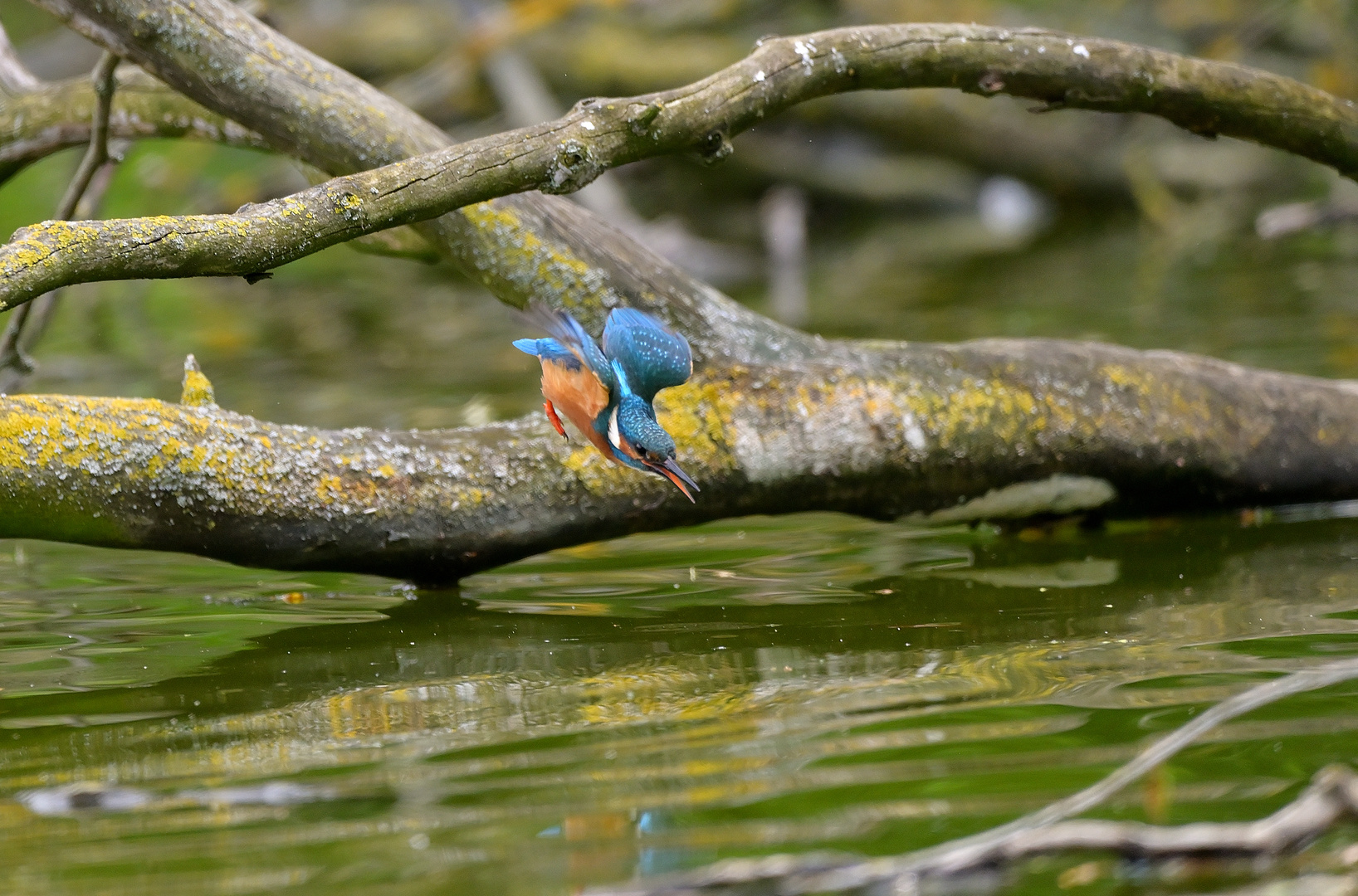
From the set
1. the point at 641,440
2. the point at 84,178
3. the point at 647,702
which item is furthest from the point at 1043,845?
the point at 84,178

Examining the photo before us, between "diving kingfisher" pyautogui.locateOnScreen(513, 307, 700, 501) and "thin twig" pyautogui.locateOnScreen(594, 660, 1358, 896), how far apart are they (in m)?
1.22

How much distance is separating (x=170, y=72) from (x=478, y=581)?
64.9 inches

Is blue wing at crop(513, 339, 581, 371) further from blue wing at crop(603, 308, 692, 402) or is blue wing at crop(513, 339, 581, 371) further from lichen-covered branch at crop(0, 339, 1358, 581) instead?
lichen-covered branch at crop(0, 339, 1358, 581)

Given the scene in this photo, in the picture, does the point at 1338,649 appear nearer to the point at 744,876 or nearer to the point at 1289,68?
the point at 744,876

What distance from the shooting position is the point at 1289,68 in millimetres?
13969

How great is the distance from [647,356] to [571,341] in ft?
0.57

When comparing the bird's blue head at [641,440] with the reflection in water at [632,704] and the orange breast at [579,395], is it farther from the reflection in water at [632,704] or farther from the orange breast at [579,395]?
the reflection in water at [632,704]

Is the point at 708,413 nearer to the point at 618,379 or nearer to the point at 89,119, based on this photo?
the point at 618,379

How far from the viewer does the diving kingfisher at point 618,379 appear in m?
2.89

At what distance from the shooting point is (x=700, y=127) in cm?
318

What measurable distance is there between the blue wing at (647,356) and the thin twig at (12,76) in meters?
2.71

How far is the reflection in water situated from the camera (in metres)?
2.10

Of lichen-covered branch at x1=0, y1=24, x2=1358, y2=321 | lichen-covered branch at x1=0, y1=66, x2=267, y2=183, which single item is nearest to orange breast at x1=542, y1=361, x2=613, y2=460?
lichen-covered branch at x1=0, y1=24, x2=1358, y2=321

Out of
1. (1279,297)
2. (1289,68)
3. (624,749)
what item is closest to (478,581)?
(624,749)
